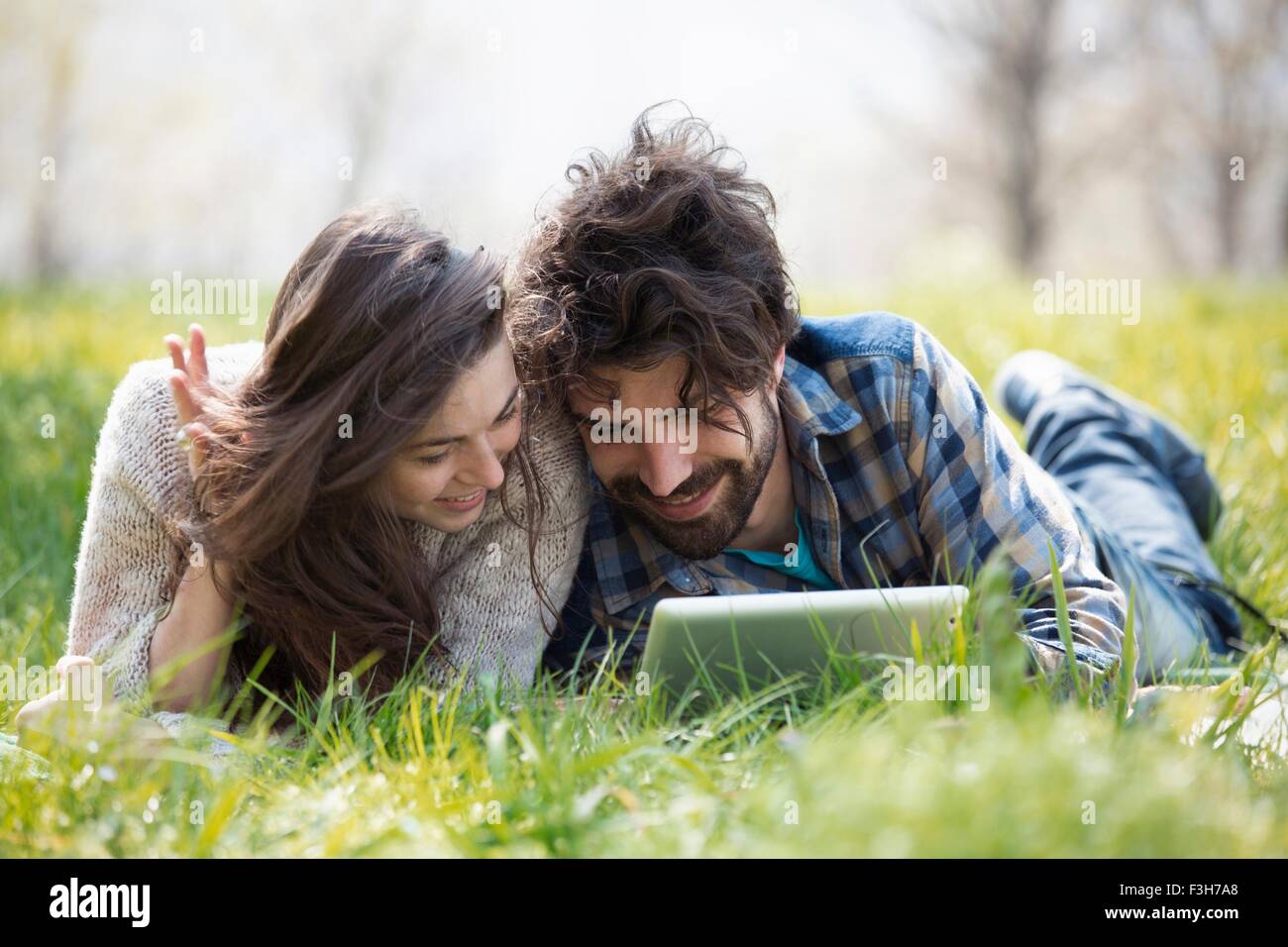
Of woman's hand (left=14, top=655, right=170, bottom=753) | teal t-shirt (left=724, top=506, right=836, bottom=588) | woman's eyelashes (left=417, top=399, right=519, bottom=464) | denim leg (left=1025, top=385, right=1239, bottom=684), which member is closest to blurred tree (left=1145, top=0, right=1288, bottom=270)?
denim leg (left=1025, top=385, right=1239, bottom=684)

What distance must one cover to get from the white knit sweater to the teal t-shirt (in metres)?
0.49

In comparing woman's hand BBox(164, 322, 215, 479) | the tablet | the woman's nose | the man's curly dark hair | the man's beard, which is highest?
the man's curly dark hair

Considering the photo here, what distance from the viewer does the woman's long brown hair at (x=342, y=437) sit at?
98.8 inches

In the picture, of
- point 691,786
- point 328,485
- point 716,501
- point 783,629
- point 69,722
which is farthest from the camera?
point 716,501

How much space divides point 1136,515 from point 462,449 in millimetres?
2261

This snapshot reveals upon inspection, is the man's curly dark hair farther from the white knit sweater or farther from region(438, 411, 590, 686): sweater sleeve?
the white knit sweater

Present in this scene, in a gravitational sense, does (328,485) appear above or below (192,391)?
below

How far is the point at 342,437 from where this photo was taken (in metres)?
2.54

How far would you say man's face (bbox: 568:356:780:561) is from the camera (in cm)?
265

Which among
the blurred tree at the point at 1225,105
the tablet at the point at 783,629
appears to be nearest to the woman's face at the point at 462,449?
the tablet at the point at 783,629

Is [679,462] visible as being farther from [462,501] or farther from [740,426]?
[462,501]

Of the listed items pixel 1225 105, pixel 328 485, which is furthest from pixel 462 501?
pixel 1225 105

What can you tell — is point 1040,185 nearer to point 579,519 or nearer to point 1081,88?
point 1081,88

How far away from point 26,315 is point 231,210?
51.9 feet
